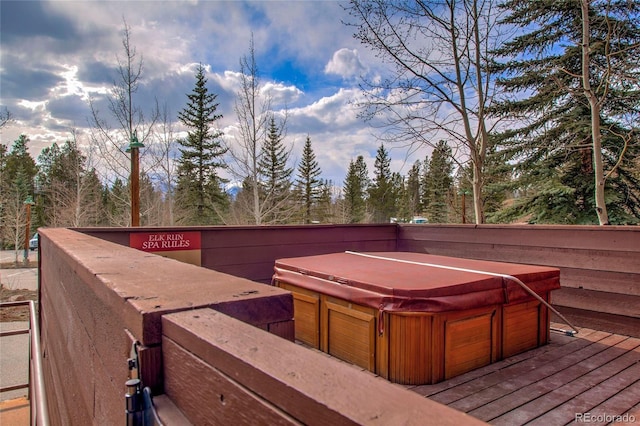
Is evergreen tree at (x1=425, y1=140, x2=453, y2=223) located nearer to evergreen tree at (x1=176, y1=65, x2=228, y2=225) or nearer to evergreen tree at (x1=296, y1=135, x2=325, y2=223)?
Result: evergreen tree at (x1=296, y1=135, x2=325, y2=223)

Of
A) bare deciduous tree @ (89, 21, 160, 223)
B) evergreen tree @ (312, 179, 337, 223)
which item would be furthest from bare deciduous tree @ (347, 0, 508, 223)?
evergreen tree @ (312, 179, 337, 223)

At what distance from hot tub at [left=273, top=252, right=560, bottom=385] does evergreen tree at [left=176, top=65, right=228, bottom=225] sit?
16.2m

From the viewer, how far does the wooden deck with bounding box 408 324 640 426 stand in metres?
1.58

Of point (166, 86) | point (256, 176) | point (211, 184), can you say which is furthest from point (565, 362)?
point (211, 184)

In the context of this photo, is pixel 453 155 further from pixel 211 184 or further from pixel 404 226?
pixel 211 184

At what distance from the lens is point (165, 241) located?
3.24 meters

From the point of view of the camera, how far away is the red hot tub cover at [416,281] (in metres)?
1.88

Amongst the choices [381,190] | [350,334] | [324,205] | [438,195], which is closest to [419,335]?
[350,334]

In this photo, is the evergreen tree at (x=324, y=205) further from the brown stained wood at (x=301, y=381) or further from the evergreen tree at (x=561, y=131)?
the brown stained wood at (x=301, y=381)

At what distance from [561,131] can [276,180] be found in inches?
470

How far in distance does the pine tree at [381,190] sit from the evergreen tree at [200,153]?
Answer: 13.7 m

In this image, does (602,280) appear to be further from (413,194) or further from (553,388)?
(413,194)

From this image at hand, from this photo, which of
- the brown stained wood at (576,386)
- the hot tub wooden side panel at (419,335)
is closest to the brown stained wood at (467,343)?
the hot tub wooden side panel at (419,335)

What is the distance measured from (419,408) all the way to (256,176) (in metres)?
9.53
